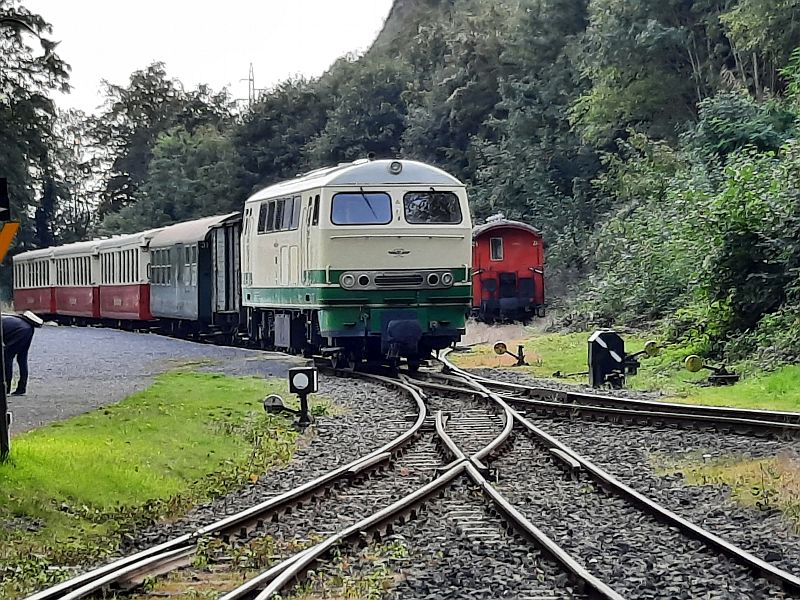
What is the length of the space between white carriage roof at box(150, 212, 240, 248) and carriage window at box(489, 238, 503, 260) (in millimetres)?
9435

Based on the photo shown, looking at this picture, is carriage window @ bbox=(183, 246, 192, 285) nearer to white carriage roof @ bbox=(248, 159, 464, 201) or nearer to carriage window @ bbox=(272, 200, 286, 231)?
carriage window @ bbox=(272, 200, 286, 231)

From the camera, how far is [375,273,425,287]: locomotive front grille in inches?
752

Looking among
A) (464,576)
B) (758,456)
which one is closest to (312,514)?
(464,576)

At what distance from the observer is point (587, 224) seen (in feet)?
145

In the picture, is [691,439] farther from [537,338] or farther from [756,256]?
[537,338]

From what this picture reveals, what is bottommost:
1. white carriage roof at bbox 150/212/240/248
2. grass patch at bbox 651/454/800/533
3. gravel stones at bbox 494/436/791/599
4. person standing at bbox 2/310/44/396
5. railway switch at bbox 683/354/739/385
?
gravel stones at bbox 494/436/791/599

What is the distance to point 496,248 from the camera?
37.2m

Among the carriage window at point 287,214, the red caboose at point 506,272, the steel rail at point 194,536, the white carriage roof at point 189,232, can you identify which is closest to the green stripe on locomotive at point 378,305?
the carriage window at point 287,214

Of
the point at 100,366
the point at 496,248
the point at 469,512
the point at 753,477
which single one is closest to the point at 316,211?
the point at 100,366

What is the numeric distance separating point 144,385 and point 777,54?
24.8m

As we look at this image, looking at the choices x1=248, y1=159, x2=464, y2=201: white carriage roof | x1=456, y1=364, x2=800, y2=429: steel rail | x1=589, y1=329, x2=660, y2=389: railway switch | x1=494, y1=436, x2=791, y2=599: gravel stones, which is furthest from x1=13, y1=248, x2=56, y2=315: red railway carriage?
x1=494, y1=436, x2=791, y2=599: gravel stones

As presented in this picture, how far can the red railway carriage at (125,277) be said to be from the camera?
114ft

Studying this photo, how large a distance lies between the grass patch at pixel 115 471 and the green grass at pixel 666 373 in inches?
236

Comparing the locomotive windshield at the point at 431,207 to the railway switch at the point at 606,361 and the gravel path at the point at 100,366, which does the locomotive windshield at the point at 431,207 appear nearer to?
the railway switch at the point at 606,361
